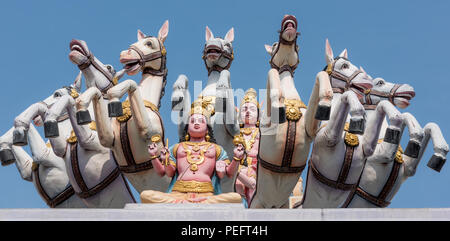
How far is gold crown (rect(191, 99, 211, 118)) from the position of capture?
10438 mm

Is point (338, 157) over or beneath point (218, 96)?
beneath

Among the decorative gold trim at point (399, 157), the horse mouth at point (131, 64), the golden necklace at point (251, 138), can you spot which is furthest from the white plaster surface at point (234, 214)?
the golden necklace at point (251, 138)

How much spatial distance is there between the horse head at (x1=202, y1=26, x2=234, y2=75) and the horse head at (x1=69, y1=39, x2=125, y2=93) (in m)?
1.39

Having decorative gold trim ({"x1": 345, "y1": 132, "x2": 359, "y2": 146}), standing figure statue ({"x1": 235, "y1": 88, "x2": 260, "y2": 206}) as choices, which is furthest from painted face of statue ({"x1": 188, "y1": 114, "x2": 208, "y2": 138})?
decorative gold trim ({"x1": 345, "y1": 132, "x2": 359, "y2": 146})

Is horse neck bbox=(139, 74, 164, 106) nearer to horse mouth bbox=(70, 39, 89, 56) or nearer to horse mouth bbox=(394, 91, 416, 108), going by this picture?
horse mouth bbox=(70, 39, 89, 56)

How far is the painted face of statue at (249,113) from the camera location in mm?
12578

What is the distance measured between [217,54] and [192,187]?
3076 millimetres

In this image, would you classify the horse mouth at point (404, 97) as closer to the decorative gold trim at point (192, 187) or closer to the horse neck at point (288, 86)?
the horse neck at point (288, 86)

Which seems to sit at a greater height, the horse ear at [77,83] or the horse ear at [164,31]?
the horse ear at [164,31]

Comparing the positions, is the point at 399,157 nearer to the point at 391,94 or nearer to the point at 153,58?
the point at 391,94

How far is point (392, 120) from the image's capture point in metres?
9.56

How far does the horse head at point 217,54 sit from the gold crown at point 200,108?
0.84 metres

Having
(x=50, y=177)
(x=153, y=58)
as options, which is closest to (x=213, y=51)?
(x=153, y=58)

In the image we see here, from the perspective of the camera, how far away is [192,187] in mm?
9609
